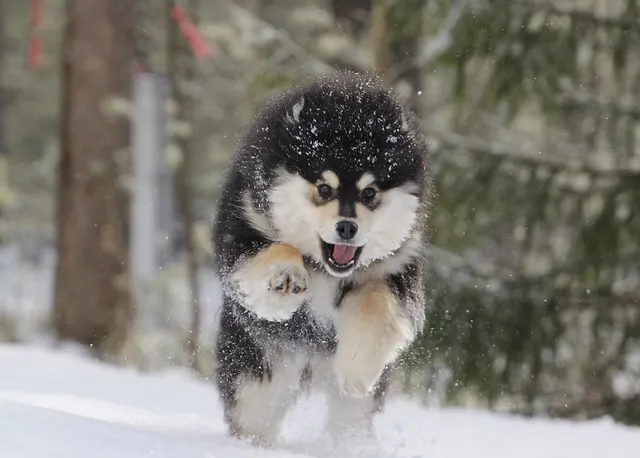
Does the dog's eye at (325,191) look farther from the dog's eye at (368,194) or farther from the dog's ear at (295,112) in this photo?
the dog's ear at (295,112)

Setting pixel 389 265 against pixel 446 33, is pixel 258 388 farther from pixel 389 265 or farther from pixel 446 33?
pixel 446 33

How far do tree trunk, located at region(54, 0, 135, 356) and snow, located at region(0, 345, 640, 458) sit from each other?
336cm

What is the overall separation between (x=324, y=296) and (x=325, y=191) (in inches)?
20.0

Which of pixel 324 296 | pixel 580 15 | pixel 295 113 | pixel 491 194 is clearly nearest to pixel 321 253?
pixel 324 296

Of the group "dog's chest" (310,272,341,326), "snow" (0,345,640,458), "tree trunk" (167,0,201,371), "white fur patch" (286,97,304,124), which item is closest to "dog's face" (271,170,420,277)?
"dog's chest" (310,272,341,326)

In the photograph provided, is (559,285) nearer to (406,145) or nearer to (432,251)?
(432,251)

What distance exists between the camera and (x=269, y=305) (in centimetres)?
446

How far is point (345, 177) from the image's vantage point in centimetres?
456

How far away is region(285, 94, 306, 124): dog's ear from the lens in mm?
4791

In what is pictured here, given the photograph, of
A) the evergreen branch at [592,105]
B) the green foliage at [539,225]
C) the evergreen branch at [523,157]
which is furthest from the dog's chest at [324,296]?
the evergreen branch at [592,105]

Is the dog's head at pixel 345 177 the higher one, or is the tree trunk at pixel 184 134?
the dog's head at pixel 345 177

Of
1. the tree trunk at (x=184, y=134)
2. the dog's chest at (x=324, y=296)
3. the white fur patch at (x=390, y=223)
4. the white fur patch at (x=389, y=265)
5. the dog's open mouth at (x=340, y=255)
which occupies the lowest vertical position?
the tree trunk at (x=184, y=134)

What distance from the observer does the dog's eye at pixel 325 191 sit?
180 inches

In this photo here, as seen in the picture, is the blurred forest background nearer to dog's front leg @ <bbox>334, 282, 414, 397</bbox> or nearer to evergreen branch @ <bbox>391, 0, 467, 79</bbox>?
evergreen branch @ <bbox>391, 0, 467, 79</bbox>
